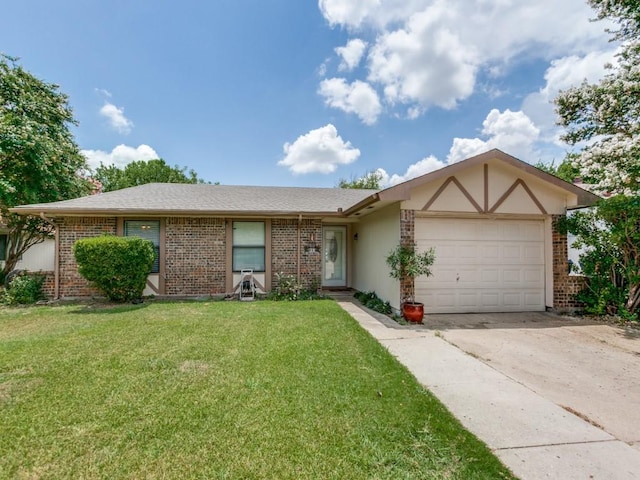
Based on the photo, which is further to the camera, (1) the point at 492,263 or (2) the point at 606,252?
(1) the point at 492,263

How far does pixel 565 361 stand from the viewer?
438 cm

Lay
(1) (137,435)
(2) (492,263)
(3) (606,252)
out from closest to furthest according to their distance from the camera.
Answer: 1. (1) (137,435)
2. (3) (606,252)
3. (2) (492,263)

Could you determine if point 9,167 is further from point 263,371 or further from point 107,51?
point 263,371

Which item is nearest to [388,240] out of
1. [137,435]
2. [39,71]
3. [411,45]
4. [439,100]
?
[411,45]

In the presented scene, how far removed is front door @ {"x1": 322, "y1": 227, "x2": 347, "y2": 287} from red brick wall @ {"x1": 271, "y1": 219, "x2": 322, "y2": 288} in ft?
4.59

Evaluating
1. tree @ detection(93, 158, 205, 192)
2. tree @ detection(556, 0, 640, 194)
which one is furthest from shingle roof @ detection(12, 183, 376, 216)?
tree @ detection(93, 158, 205, 192)

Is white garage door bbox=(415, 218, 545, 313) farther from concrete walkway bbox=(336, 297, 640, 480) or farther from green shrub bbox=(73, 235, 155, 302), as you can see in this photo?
green shrub bbox=(73, 235, 155, 302)

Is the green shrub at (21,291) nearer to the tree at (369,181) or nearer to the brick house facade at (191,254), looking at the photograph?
the brick house facade at (191,254)

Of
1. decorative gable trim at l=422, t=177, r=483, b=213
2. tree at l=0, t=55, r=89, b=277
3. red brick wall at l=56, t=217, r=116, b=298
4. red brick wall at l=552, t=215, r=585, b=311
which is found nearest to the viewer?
decorative gable trim at l=422, t=177, r=483, b=213

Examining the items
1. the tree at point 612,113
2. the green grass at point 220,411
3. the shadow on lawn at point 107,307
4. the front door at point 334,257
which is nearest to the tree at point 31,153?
the shadow on lawn at point 107,307

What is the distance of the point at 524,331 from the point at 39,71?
17819 mm

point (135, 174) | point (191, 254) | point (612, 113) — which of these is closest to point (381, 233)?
point (191, 254)

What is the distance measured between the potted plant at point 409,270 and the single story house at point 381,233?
0.14 m

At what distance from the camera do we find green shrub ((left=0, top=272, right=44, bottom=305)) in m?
7.87
